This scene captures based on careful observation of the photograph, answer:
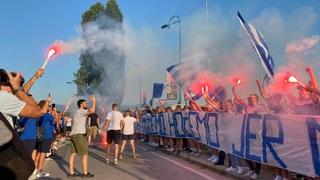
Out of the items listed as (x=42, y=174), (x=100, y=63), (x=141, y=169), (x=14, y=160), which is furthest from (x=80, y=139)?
(x=100, y=63)

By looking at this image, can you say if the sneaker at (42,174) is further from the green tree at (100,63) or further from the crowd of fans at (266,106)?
the green tree at (100,63)

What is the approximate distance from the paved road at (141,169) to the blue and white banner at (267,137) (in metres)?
0.89

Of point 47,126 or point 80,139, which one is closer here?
point 80,139

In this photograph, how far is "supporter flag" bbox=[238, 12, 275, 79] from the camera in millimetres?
11647

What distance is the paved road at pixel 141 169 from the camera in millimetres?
11703

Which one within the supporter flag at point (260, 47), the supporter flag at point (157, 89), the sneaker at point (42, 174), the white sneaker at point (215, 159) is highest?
the supporter flag at point (157, 89)

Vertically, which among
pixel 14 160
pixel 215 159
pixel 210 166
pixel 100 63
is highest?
pixel 100 63

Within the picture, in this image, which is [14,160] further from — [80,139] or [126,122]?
[126,122]

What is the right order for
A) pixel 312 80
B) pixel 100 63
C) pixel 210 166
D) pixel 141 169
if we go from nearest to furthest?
pixel 312 80, pixel 141 169, pixel 210 166, pixel 100 63

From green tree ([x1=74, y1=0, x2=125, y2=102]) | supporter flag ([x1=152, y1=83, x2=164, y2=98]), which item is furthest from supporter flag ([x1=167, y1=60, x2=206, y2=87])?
supporter flag ([x1=152, y1=83, x2=164, y2=98])

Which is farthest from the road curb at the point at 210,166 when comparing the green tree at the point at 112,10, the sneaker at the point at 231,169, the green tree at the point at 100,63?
the green tree at the point at 112,10

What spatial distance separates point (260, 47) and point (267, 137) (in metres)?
2.76

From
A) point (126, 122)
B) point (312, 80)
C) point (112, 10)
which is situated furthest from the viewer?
point (112, 10)

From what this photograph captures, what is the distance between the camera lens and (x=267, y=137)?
10.1 meters
